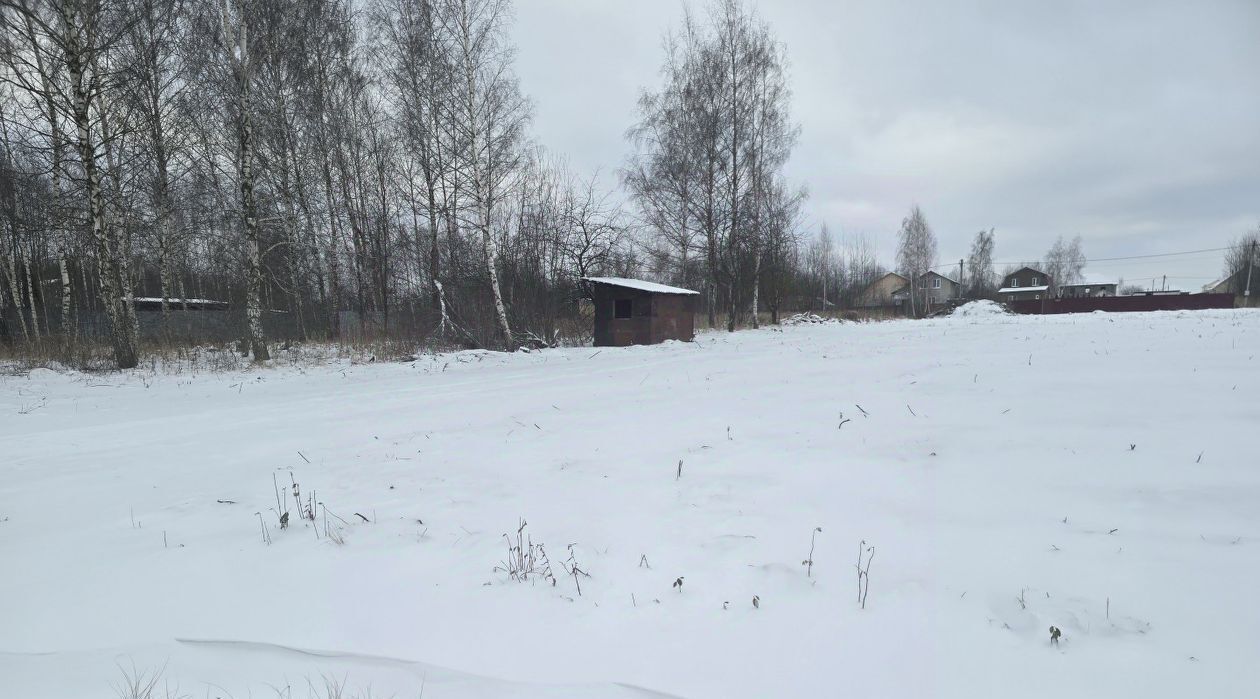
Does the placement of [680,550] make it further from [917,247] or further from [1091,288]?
[1091,288]

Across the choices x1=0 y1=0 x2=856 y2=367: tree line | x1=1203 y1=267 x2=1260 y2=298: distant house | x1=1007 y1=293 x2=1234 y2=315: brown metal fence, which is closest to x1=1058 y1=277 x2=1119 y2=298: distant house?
x1=1203 y1=267 x2=1260 y2=298: distant house

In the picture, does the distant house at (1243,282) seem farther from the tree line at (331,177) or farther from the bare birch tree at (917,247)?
the tree line at (331,177)

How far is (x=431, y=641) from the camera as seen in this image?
2.16 metres

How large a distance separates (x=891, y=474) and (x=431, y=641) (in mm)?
2888

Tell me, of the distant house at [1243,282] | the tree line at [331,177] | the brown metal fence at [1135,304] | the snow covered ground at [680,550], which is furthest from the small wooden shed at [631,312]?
the distant house at [1243,282]

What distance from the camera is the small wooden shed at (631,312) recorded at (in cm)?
1452

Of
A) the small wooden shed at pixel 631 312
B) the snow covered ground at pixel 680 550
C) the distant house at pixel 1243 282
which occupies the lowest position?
the snow covered ground at pixel 680 550

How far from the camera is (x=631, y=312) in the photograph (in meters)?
14.9

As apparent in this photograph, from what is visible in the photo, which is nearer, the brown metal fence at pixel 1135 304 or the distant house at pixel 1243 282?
the brown metal fence at pixel 1135 304

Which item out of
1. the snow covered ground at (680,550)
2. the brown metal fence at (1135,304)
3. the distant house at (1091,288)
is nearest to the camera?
the snow covered ground at (680,550)

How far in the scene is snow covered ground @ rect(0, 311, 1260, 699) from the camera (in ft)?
6.40

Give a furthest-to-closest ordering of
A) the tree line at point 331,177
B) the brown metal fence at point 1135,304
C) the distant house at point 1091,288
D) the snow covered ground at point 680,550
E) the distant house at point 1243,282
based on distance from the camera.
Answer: the distant house at point 1091,288, the distant house at point 1243,282, the brown metal fence at point 1135,304, the tree line at point 331,177, the snow covered ground at point 680,550

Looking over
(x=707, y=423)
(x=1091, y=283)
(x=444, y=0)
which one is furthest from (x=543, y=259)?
(x=1091, y=283)

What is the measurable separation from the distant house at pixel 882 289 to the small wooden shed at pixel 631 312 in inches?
1902
